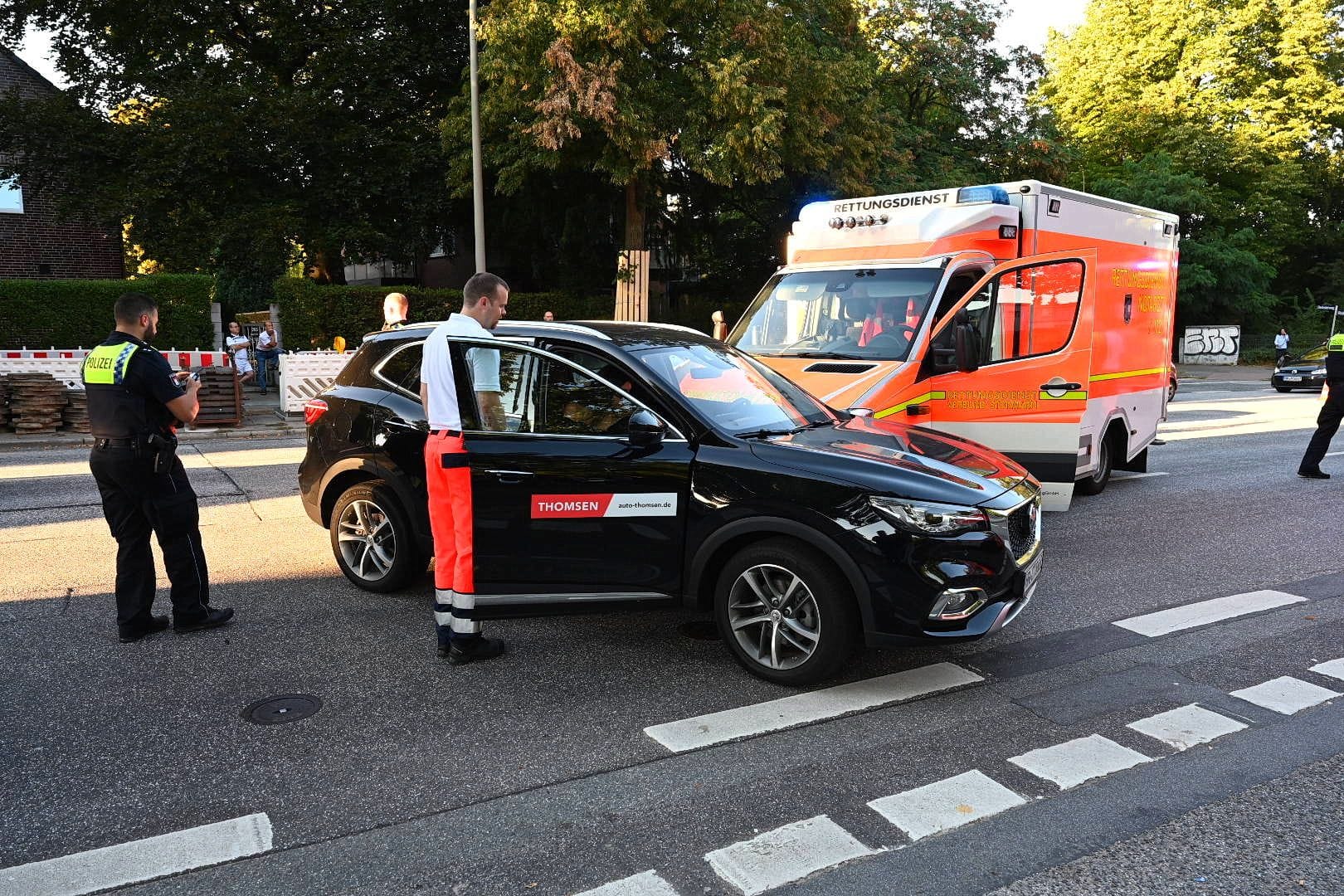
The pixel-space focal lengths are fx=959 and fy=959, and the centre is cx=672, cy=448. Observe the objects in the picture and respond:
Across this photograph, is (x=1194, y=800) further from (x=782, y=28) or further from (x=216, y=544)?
(x=782, y=28)

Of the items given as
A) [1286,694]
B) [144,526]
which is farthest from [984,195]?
[144,526]

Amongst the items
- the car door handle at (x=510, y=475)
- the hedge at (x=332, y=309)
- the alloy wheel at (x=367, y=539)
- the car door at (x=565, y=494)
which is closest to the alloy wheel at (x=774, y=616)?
the car door at (x=565, y=494)

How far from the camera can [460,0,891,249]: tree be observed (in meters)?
18.7

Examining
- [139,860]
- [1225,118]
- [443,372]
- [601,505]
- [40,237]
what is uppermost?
[1225,118]

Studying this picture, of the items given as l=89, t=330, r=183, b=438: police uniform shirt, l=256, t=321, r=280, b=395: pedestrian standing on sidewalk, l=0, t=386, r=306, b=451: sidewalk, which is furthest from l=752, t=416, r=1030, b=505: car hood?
l=256, t=321, r=280, b=395: pedestrian standing on sidewalk

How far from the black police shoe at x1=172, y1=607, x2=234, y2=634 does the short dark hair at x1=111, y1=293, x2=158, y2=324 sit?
168 centimetres

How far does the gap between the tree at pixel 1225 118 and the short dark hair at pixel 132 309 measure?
38.1 m

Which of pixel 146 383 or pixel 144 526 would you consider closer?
pixel 146 383

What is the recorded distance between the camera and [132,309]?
16.9 ft

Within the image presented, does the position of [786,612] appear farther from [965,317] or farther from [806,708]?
[965,317]

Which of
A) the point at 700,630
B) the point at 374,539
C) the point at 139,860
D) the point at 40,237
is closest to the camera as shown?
the point at 139,860

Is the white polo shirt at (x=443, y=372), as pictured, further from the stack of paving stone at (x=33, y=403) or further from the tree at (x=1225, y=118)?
the tree at (x=1225, y=118)

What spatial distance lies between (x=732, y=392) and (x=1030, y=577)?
5.86 feet

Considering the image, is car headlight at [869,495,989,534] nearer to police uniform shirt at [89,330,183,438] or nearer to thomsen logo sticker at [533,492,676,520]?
thomsen logo sticker at [533,492,676,520]
